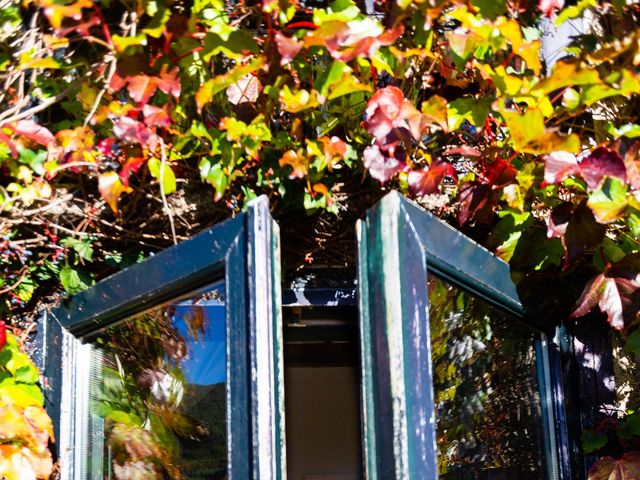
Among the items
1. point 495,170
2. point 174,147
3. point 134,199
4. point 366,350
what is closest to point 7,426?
point 134,199

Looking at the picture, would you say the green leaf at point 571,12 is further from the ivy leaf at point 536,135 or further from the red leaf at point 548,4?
the ivy leaf at point 536,135

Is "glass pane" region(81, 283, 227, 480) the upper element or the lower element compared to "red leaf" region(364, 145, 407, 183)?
lower

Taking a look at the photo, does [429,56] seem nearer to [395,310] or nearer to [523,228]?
[523,228]

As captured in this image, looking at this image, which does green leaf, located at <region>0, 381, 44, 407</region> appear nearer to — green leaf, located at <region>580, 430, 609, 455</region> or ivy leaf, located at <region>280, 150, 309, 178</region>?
ivy leaf, located at <region>280, 150, 309, 178</region>

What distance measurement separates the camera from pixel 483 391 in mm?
1916

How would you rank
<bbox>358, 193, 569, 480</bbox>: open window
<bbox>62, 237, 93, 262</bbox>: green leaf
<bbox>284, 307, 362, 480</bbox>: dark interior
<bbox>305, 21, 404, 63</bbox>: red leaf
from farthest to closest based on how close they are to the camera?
1. <bbox>284, 307, 362, 480</bbox>: dark interior
2. <bbox>62, 237, 93, 262</bbox>: green leaf
3. <bbox>305, 21, 404, 63</bbox>: red leaf
4. <bbox>358, 193, 569, 480</bbox>: open window

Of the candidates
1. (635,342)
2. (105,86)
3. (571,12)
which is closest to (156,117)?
(105,86)

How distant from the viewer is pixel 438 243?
161 centimetres

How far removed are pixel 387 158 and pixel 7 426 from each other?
0.92 meters

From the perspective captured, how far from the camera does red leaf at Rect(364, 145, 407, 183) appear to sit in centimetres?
173

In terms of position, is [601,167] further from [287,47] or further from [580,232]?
[287,47]

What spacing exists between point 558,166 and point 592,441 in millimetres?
704

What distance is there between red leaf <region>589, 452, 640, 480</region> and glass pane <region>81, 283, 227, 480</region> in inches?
32.3

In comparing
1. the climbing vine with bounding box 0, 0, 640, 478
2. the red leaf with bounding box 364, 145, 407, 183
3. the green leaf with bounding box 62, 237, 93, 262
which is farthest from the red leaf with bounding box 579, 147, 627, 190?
the green leaf with bounding box 62, 237, 93, 262
